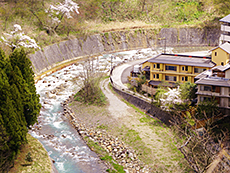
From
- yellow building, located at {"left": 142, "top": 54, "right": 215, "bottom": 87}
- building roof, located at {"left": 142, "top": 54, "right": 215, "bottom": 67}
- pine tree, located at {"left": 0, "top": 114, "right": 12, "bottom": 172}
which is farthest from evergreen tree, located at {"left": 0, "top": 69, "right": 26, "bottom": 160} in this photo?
building roof, located at {"left": 142, "top": 54, "right": 215, "bottom": 67}

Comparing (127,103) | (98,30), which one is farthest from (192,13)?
(127,103)

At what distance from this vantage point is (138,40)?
2532 inches

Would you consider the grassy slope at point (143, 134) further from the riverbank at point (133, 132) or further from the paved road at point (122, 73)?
the paved road at point (122, 73)

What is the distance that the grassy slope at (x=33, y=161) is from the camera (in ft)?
68.2

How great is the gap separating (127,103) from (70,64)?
20.3 m

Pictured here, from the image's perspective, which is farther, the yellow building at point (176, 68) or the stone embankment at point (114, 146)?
the yellow building at point (176, 68)

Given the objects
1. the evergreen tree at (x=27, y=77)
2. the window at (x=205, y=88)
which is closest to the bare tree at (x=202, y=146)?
the window at (x=205, y=88)

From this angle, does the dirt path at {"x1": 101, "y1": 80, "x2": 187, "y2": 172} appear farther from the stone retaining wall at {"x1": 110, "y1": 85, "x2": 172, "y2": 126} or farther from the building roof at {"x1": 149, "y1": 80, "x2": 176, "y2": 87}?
the building roof at {"x1": 149, "y1": 80, "x2": 176, "y2": 87}

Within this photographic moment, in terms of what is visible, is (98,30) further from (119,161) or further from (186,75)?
(119,161)

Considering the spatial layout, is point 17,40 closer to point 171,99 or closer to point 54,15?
point 54,15

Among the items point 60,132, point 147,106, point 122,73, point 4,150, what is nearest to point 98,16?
point 122,73

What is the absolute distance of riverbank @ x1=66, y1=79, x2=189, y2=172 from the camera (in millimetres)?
23984

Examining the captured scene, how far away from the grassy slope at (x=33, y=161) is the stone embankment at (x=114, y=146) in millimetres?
5245

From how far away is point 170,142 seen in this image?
87.2 ft
